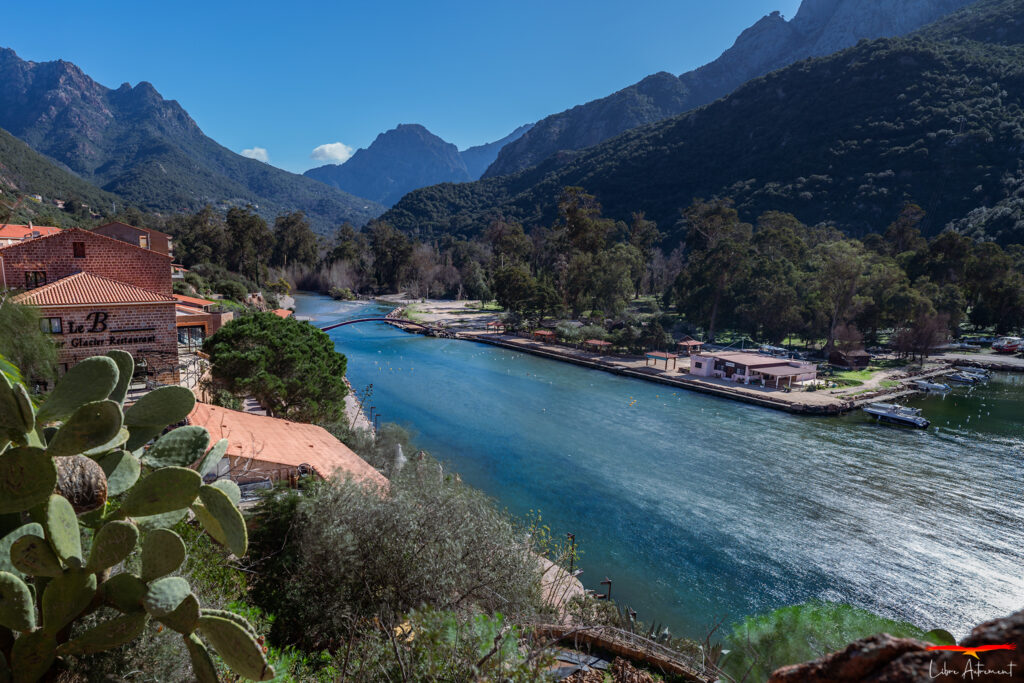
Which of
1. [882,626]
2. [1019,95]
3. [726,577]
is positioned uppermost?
[1019,95]

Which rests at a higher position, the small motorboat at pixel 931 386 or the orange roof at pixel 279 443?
the orange roof at pixel 279 443

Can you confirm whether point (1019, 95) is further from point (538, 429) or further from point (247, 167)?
point (247, 167)

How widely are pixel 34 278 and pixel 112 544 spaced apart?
16.5 meters

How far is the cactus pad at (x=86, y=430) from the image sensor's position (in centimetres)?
232

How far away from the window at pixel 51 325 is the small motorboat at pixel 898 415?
29.5 metres

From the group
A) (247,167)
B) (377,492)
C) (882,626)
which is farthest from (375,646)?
(247,167)

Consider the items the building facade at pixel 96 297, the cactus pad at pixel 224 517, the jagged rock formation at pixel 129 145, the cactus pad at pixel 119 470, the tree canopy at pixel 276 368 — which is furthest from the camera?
the jagged rock formation at pixel 129 145

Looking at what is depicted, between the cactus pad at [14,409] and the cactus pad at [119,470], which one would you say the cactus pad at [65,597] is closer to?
the cactus pad at [119,470]

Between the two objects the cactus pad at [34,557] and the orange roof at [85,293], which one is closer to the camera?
the cactus pad at [34,557]

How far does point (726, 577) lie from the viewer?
37.1 ft

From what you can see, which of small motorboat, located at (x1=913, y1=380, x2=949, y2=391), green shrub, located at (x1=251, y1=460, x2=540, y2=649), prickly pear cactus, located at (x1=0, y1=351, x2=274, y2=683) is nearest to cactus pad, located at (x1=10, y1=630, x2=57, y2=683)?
prickly pear cactus, located at (x1=0, y1=351, x2=274, y2=683)

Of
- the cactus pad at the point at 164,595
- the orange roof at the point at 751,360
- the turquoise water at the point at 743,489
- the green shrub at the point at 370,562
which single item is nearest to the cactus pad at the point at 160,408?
the cactus pad at the point at 164,595

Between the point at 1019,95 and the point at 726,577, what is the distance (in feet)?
274

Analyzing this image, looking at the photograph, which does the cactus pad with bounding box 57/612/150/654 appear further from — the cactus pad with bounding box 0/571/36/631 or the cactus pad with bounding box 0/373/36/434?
the cactus pad with bounding box 0/373/36/434
